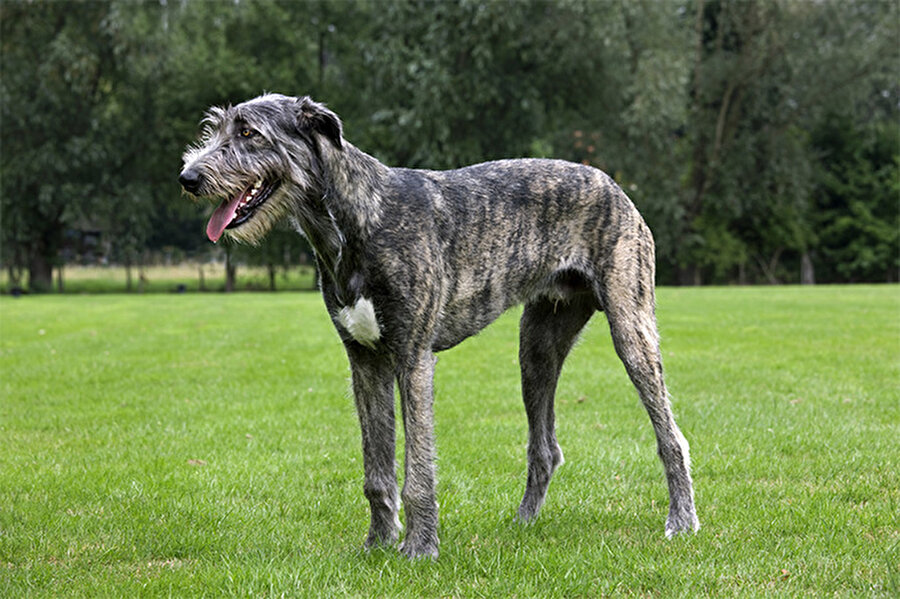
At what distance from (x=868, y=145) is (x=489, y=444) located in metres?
42.1

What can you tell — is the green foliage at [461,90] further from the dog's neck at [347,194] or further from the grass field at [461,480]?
the dog's neck at [347,194]

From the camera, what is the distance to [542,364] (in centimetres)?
516

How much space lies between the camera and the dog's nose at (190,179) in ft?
12.3

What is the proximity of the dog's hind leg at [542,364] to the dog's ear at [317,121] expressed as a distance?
5.62ft

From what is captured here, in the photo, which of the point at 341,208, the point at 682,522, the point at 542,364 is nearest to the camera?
the point at 341,208

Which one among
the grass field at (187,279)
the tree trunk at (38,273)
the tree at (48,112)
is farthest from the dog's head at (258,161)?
the tree trunk at (38,273)

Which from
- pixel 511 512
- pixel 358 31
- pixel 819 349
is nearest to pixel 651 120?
pixel 358 31

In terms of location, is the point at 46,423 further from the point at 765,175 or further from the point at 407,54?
the point at 765,175

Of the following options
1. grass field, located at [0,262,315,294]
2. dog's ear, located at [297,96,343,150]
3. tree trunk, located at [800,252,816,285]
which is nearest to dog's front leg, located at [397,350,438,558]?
dog's ear, located at [297,96,343,150]

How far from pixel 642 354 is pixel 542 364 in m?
0.64

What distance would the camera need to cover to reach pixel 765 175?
3872 centimetres

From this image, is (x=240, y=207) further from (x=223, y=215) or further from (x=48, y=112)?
(x=48, y=112)

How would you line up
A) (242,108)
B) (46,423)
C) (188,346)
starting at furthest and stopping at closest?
1. (188,346)
2. (46,423)
3. (242,108)

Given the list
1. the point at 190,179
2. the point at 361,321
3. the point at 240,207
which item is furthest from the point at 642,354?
the point at 190,179
